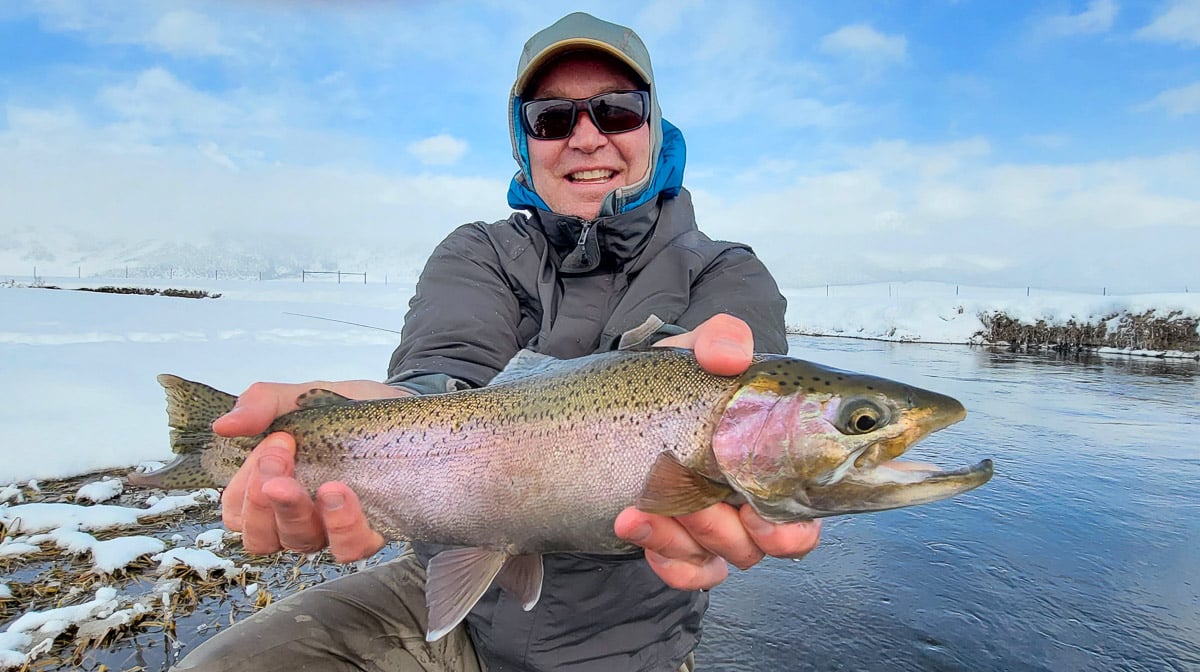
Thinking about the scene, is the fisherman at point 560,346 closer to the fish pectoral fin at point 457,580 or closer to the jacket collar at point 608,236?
the jacket collar at point 608,236

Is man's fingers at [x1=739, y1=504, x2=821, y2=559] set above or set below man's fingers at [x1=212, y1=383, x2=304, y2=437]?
below

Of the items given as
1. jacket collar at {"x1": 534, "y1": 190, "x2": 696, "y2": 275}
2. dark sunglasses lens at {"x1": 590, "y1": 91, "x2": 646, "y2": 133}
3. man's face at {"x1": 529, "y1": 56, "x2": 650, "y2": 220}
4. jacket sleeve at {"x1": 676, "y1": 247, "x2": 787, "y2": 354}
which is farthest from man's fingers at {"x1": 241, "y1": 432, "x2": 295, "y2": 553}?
dark sunglasses lens at {"x1": 590, "y1": 91, "x2": 646, "y2": 133}

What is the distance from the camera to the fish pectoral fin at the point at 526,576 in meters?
2.42

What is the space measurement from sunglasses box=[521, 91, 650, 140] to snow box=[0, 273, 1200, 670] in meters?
3.50

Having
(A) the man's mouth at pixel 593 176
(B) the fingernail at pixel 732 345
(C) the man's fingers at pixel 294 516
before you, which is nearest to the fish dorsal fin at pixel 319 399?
(C) the man's fingers at pixel 294 516

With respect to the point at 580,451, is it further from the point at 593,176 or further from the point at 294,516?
the point at 593,176

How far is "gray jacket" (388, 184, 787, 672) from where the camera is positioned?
2.90 m

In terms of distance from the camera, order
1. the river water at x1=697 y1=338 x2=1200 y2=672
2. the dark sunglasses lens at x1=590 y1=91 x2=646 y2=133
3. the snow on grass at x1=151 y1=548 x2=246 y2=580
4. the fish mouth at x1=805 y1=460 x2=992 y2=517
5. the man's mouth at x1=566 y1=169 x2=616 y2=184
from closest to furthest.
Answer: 1. the fish mouth at x1=805 y1=460 x2=992 y2=517
2. the dark sunglasses lens at x1=590 y1=91 x2=646 y2=133
3. the man's mouth at x1=566 y1=169 x2=616 y2=184
4. the river water at x1=697 y1=338 x2=1200 y2=672
5. the snow on grass at x1=151 y1=548 x2=246 y2=580

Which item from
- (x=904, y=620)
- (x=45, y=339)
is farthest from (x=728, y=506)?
(x=45, y=339)

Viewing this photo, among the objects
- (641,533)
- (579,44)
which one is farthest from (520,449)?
(579,44)

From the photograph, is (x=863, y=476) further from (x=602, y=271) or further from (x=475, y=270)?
(x=475, y=270)

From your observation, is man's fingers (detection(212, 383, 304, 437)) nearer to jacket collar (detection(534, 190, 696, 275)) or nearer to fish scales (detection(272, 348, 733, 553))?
fish scales (detection(272, 348, 733, 553))

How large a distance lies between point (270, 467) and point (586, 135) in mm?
2211

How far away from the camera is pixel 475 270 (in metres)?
3.50
